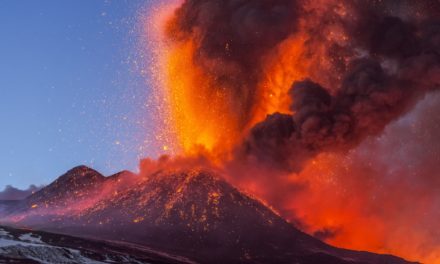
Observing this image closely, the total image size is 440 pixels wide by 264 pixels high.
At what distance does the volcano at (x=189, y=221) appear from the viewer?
57969 millimetres

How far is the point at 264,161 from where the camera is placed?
67688mm

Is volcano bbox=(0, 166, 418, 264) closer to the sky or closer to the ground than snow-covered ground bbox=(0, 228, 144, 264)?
closer to the sky

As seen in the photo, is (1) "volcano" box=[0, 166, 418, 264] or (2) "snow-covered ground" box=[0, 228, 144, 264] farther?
(1) "volcano" box=[0, 166, 418, 264]

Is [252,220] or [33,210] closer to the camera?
[252,220]

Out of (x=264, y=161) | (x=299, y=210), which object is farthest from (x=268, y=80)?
(x=299, y=210)

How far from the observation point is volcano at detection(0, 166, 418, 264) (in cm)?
5797

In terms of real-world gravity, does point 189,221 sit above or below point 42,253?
Answer: above

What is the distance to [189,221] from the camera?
63.6m

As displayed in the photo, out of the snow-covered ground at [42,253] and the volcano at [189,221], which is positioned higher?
the volcano at [189,221]

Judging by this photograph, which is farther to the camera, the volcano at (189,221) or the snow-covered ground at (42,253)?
the volcano at (189,221)

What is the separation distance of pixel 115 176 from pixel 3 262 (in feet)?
133

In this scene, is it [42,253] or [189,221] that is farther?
[189,221]

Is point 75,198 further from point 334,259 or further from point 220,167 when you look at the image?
point 334,259

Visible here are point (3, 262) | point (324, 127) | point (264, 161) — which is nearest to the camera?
point (3, 262)
